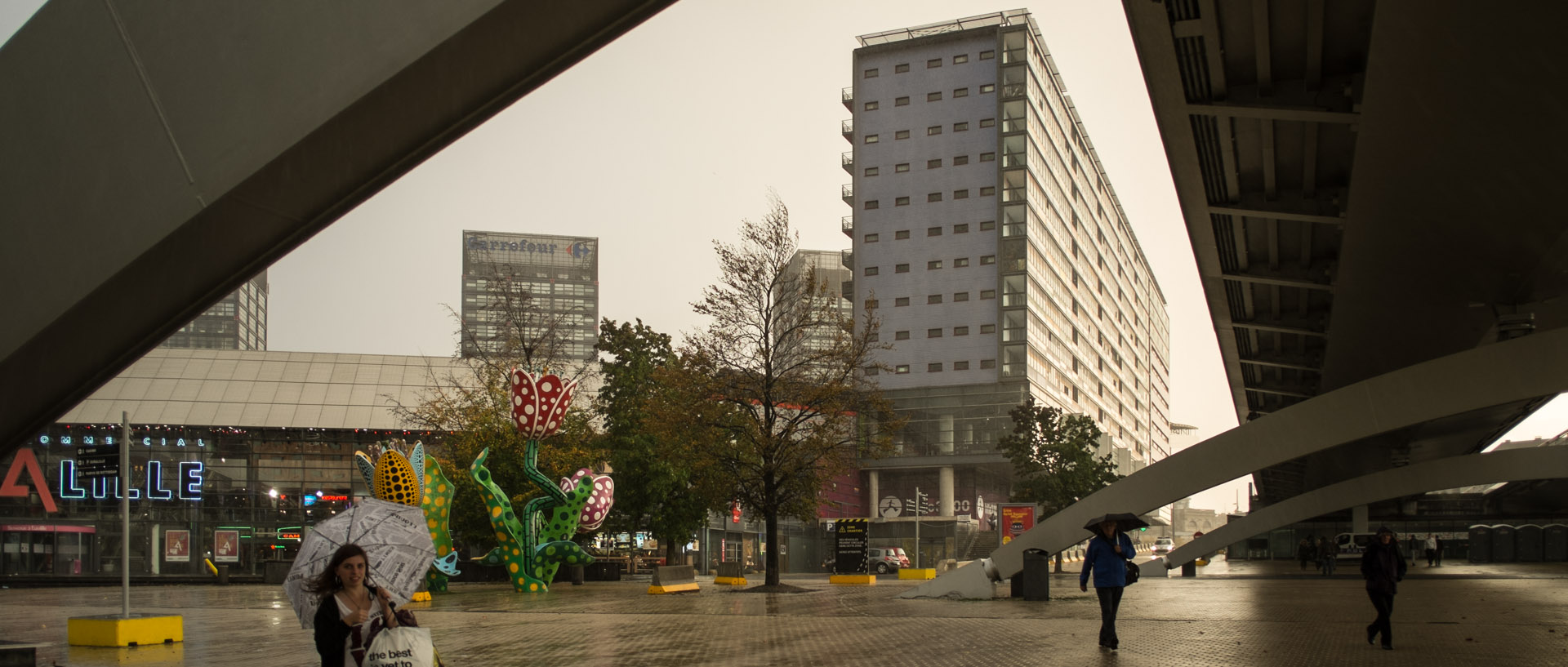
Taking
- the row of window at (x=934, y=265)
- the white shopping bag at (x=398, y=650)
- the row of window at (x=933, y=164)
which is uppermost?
the row of window at (x=933, y=164)

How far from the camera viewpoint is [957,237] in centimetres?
8900

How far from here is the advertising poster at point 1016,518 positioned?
44125 millimetres

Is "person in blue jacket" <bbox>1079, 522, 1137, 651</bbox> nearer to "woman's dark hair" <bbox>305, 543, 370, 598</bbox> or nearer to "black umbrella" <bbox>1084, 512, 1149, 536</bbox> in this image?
"black umbrella" <bbox>1084, 512, 1149, 536</bbox>

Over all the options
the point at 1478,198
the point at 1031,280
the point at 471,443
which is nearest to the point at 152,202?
the point at 1478,198

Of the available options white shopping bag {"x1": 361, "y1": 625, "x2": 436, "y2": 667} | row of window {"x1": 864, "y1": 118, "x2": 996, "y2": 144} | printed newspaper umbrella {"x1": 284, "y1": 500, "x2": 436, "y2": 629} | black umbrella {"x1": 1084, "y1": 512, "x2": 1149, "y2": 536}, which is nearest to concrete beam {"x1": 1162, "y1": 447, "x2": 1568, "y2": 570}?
black umbrella {"x1": 1084, "y1": 512, "x2": 1149, "y2": 536}

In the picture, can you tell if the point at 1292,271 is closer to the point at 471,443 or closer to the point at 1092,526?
the point at 1092,526

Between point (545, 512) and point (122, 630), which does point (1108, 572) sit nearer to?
point (122, 630)

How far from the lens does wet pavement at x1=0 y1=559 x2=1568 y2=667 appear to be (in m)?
12.8

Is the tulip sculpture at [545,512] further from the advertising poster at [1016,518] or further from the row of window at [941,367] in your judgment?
the row of window at [941,367]

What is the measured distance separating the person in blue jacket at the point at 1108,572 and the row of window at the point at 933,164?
77219mm

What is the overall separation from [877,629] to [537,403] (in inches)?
536

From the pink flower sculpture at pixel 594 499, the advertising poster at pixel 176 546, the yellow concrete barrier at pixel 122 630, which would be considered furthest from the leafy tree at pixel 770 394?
the advertising poster at pixel 176 546

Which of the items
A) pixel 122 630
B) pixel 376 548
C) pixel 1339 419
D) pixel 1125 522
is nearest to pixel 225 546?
pixel 122 630

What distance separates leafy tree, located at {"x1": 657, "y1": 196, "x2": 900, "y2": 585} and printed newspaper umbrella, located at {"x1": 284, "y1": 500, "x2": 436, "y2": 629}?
25363 mm
